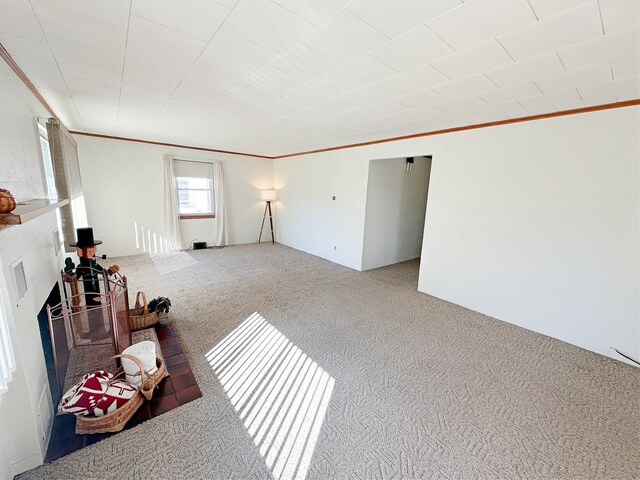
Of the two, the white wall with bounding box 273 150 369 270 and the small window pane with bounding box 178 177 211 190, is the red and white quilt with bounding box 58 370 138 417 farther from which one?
the small window pane with bounding box 178 177 211 190

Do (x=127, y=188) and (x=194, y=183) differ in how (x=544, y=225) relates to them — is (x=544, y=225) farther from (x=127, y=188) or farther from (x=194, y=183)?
(x=127, y=188)

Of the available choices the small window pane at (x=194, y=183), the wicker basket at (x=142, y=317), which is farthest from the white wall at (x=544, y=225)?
the small window pane at (x=194, y=183)

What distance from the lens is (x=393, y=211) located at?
511cm

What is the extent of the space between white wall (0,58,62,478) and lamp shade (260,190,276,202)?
15.5 feet

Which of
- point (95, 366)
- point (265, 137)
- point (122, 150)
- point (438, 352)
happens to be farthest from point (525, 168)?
point (122, 150)

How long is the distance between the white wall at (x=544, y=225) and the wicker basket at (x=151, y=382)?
11.3 ft

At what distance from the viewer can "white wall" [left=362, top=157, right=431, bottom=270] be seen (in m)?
4.76

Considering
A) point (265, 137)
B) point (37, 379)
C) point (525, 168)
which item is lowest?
point (37, 379)

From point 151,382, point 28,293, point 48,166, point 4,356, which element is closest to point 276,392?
point 151,382

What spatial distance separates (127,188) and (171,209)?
0.86m

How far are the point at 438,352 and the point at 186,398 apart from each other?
2.17 meters

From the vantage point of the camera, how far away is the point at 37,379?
147 centimetres

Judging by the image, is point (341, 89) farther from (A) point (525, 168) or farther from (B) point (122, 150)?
(B) point (122, 150)

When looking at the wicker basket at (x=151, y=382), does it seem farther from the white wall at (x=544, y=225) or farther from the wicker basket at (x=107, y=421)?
the white wall at (x=544, y=225)
